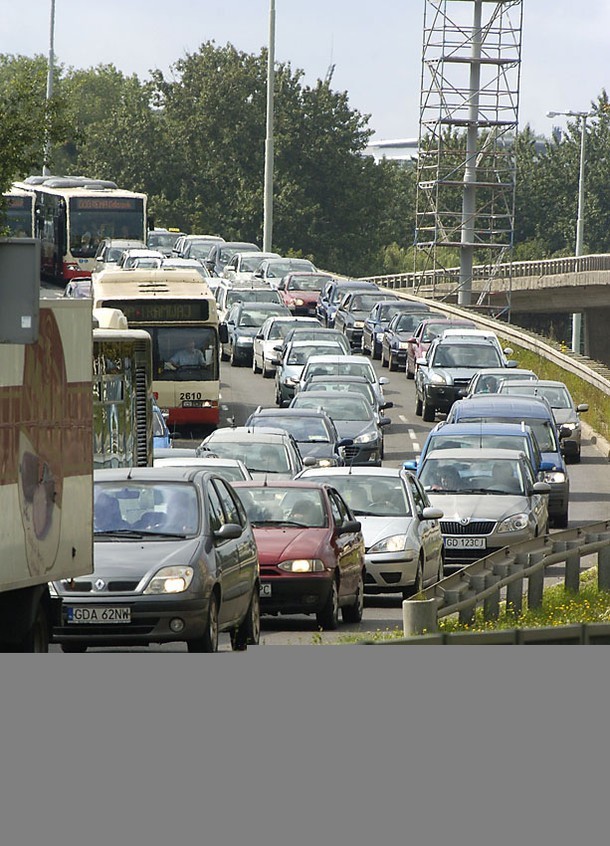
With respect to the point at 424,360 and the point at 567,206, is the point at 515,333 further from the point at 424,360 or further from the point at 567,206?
the point at 567,206

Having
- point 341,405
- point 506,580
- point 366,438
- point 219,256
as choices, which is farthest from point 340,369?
point 219,256

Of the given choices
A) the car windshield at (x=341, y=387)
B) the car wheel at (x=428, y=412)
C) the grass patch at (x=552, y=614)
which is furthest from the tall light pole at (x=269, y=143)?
the grass patch at (x=552, y=614)

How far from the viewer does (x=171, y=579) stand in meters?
14.0

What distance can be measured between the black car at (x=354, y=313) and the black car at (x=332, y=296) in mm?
710

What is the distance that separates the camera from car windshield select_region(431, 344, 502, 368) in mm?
43250

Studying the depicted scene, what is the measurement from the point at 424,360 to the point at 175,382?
6485 millimetres

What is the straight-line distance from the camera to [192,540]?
47.3 ft

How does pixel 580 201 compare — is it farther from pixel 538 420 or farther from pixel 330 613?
pixel 330 613

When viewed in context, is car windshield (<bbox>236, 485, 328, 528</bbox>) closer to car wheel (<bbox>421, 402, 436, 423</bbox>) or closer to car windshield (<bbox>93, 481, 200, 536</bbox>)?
car windshield (<bbox>93, 481, 200, 536</bbox>)

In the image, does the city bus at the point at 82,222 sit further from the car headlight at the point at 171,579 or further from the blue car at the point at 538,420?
the car headlight at the point at 171,579

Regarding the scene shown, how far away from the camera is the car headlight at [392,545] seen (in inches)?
831

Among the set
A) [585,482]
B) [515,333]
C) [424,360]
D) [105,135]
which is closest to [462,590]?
[585,482]

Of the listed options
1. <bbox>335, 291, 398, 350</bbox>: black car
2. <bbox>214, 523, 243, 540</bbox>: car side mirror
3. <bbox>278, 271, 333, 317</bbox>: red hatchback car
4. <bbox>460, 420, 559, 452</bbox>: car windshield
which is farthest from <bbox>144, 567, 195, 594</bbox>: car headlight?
<bbox>278, 271, 333, 317</bbox>: red hatchback car

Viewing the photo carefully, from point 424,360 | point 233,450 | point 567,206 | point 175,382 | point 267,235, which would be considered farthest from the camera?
point 567,206
